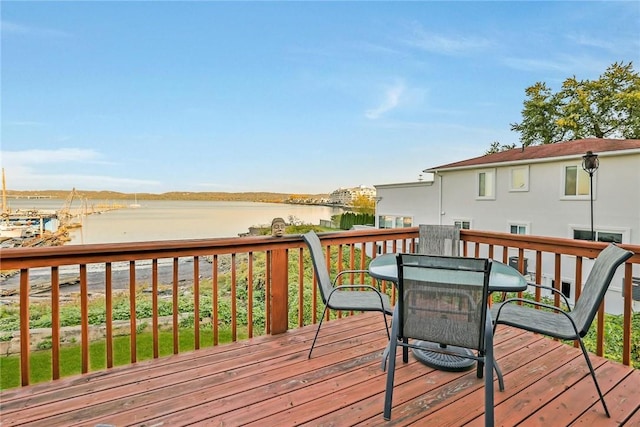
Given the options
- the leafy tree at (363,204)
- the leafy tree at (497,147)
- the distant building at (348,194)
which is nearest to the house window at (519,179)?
the distant building at (348,194)

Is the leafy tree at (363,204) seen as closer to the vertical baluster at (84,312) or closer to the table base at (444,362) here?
the table base at (444,362)

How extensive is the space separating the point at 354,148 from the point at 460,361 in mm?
9992

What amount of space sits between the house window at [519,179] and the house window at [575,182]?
1.04m

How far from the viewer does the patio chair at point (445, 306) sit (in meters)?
1.66

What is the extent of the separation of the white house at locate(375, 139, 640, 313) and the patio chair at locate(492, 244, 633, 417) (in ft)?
26.0

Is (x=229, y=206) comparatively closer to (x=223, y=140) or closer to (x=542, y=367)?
(x=223, y=140)

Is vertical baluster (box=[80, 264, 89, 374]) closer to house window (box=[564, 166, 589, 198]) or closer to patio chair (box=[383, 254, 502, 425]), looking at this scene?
patio chair (box=[383, 254, 502, 425])

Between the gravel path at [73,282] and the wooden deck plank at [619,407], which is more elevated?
the wooden deck plank at [619,407]

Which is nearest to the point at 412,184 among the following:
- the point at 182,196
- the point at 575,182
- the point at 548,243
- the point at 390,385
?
the point at 575,182

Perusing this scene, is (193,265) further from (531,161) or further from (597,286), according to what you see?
(531,161)

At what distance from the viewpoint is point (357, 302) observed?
8.09 ft

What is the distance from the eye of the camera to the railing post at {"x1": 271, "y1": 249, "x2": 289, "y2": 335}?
113 inches

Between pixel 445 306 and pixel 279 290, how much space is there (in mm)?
1586

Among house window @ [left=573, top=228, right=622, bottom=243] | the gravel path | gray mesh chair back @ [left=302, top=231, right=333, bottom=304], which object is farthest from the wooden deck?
house window @ [left=573, top=228, right=622, bottom=243]
